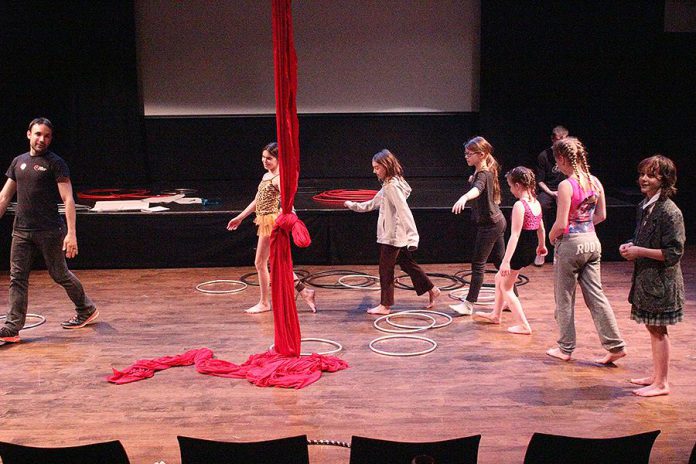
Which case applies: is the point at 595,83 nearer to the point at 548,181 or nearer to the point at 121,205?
the point at 548,181

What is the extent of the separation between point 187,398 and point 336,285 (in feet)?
10.2

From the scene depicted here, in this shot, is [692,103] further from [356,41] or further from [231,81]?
[231,81]

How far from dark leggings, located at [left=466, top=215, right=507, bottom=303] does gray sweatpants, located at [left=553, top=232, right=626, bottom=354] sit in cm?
119

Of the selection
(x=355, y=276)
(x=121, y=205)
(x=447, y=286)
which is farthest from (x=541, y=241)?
(x=121, y=205)

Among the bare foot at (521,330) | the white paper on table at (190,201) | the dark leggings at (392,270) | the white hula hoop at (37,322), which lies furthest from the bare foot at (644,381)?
the white paper on table at (190,201)

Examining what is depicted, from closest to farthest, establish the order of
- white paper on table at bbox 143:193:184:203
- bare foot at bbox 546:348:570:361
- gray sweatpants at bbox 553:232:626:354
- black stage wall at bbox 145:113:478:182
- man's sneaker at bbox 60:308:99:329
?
gray sweatpants at bbox 553:232:626:354
bare foot at bbox 546:348:570:361
man's sneaker at bbox 60:308:99:329
white paper on table at bbox 143:193:184:203
black stage wall at bbox 145:113:478:182

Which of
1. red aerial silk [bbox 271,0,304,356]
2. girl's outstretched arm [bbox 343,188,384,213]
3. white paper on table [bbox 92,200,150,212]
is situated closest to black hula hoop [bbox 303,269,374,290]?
girl's outstretched arm [bbox 343,188,384,213]

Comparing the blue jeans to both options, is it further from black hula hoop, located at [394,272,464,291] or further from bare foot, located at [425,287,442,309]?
black hula hoop, located at [394,272,464,291]

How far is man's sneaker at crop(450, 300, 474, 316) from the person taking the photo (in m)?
6.90

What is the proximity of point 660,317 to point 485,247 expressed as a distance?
2.07 m

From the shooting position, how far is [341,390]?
17.2 feet

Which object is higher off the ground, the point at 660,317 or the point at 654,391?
the point at 660,317

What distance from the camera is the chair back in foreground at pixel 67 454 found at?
3.06 meters

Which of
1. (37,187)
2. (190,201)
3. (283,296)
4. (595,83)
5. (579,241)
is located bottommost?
(283,296)
